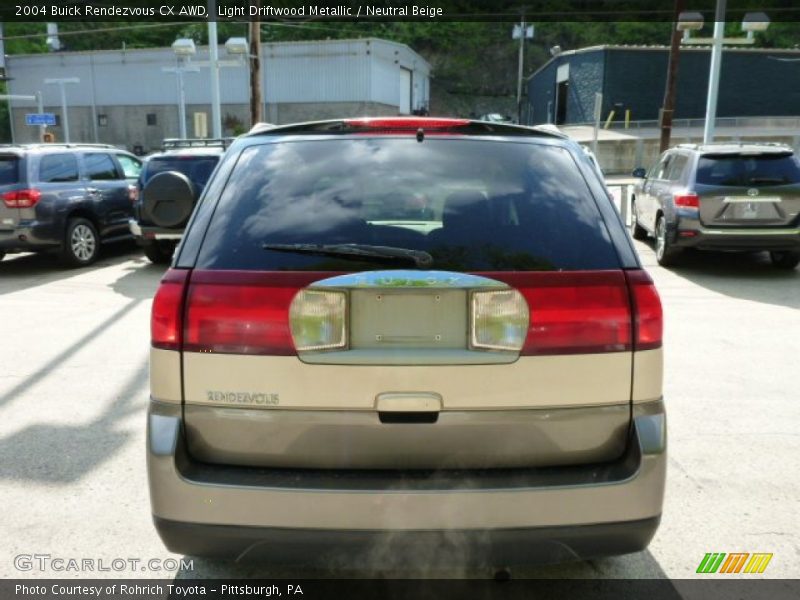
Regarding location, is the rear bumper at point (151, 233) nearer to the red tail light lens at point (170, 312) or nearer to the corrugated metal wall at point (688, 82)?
the red tail light lens at point (170, 312)

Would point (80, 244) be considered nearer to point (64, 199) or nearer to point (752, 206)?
point (64, 199)

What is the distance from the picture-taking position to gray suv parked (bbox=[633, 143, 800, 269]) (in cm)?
917

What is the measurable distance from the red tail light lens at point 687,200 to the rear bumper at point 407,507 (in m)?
7.97

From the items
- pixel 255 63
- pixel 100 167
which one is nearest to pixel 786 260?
pixel 100 167

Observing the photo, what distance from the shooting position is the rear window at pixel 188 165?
1078 cm

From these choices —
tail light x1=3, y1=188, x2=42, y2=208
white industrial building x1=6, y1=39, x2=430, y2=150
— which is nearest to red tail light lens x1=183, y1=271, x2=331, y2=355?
tail light x1=3, y1=188, x2=42, y2=208

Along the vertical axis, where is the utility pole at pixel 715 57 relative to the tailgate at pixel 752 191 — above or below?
above

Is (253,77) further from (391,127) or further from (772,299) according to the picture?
(391,127)

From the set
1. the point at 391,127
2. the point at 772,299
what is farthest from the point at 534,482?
the point at 772,299

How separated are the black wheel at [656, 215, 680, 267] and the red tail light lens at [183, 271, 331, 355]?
28.5ft

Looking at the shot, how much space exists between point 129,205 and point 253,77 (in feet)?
36.4

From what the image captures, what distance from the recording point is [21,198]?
9.84 m
